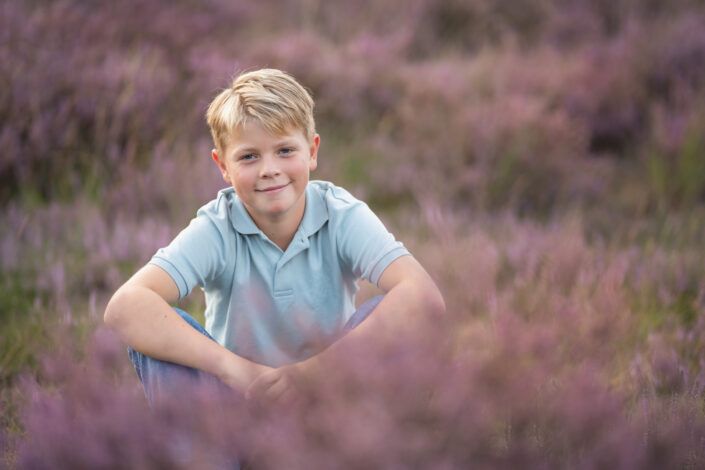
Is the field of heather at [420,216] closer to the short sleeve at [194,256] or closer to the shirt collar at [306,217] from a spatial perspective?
the short sleeve at [194,256]

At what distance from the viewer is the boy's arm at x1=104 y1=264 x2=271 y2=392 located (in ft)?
5.12

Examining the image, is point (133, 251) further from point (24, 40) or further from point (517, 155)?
point (517, 155)

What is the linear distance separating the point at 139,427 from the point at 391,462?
Result: 0.47 m

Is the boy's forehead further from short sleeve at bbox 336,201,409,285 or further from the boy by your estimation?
short sleeve at bbox 336,201,409,285

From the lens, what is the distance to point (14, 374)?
240 cm

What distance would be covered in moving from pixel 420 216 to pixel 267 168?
2.26m

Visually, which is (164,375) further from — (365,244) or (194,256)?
(365,244)

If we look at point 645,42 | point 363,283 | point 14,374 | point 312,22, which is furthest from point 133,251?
point 312,22

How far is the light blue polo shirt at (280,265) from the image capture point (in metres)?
1.84

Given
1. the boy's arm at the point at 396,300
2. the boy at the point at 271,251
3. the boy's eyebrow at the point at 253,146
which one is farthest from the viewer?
the boy's eyebrow at the point at 253,146

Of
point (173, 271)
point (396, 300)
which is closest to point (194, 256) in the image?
point (173, 271)

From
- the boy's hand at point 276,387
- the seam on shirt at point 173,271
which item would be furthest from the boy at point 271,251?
the boy's hand at point 276,387

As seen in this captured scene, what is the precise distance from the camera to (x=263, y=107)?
180 centimetres

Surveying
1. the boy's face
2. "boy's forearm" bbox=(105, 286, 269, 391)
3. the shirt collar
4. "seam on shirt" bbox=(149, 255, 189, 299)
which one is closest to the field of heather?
"boy's forearm" bbox=(105, 286, 269, 391)
